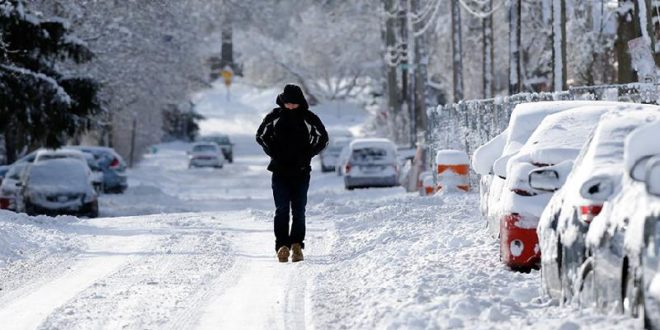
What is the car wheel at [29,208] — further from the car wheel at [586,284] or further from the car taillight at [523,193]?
the car wheel at [586,284]

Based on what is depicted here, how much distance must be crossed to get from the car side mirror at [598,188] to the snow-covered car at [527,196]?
2.34 m

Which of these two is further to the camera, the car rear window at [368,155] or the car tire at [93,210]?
the car rear window at [368,155]

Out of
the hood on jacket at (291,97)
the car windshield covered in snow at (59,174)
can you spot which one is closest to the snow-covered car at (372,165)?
the car windshield covered in snow at (59,174)

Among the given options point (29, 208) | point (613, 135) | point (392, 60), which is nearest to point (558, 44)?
point (29, 208)

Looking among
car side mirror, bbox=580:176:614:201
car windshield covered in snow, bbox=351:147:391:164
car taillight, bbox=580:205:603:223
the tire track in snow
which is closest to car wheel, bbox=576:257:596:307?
car taillight, bbox=580:205:603:223

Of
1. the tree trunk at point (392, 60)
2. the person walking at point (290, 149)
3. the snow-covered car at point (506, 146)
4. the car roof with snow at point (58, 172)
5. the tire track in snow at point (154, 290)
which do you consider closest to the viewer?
the tire track in snow at point (154, 290)

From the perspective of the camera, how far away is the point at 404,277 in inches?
456

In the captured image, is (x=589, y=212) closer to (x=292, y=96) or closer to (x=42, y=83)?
(x=292, y=96)

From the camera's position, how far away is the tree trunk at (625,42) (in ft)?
84.1

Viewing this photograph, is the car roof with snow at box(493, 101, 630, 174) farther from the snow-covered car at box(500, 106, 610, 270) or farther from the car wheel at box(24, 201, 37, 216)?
the car wheel at box(24, 201, 37, 216)

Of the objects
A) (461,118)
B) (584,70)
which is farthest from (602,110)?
(584,70)

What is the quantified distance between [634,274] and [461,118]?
74.2 ft

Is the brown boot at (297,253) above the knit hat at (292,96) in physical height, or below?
below

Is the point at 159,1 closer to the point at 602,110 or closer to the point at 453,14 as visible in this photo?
the point at 453,14
